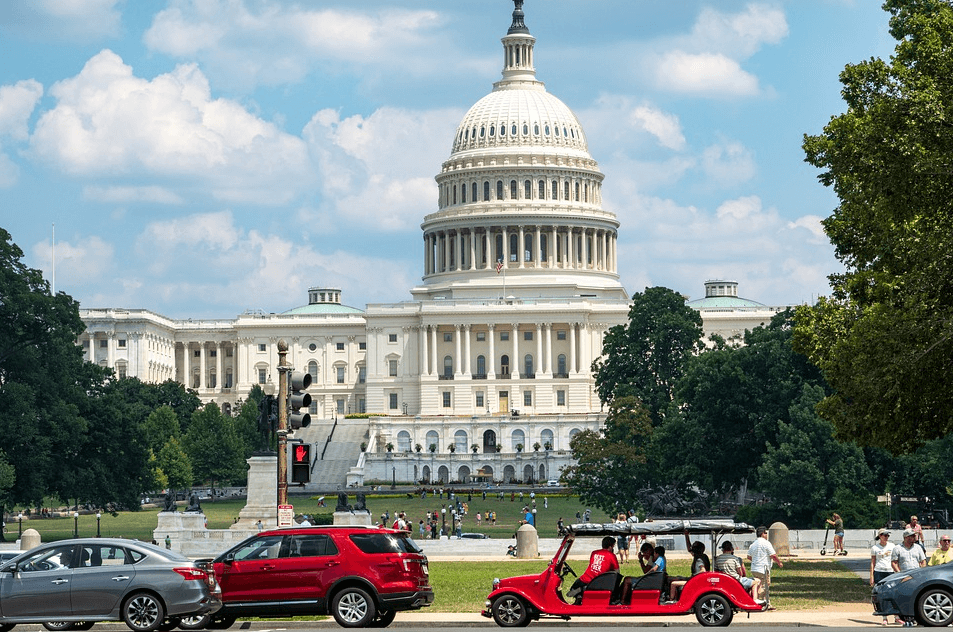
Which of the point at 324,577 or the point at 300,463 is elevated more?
the point at 300,463

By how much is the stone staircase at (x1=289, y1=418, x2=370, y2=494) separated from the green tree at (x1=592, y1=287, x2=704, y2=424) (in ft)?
73.6

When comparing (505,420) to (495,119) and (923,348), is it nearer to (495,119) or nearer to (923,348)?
(495,119)

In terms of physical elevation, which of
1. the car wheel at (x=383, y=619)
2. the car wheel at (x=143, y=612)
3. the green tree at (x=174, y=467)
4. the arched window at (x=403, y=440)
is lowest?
the car wheel at (x=383, y=619)

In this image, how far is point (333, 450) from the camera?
153500mm

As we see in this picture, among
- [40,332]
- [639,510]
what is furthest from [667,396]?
[40,332]

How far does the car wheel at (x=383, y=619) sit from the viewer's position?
112ft

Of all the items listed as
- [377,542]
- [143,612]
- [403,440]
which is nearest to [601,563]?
[377,542]

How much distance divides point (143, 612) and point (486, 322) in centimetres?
14410

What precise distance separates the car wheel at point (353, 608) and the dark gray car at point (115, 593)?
8.15 feet

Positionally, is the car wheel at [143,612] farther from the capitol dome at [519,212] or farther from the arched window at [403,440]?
the capitol dome at [519,212]

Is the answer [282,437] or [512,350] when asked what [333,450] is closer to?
[512,350]

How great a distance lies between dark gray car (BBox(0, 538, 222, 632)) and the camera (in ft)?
107

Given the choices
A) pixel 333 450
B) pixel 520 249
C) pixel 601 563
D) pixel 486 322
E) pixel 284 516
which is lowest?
pixel 601 563

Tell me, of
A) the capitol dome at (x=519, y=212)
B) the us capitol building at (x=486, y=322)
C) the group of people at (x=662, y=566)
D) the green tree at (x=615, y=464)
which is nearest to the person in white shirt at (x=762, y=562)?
the group of people at (x=662, y=566)
